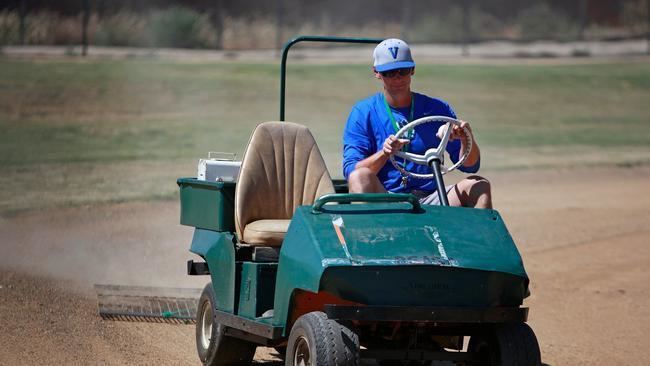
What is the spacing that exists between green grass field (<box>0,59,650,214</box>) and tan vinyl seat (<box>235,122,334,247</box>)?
6.74m

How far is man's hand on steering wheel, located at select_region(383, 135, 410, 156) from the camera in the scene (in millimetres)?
5832

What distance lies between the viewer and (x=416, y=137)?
6.21 m

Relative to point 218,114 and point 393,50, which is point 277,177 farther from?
point 218,114

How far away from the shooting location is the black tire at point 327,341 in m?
4.97

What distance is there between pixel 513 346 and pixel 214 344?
190 cm

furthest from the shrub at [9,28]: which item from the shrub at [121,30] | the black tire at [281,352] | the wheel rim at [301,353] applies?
the wheel rim at [301,353]

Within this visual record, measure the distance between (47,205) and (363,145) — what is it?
24.7 feet

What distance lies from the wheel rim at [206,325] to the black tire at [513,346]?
1904 mm

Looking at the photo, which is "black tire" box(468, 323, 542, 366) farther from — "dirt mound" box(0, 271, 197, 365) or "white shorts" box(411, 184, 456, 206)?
"dirt mound" box(0, 271, 197, 365)

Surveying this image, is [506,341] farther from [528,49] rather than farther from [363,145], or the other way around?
[528,49]

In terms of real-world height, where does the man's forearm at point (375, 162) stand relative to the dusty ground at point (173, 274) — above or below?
above

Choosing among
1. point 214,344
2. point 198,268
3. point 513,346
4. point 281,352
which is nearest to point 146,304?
point 281,352

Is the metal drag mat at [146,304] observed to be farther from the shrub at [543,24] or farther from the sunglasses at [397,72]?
the shrub at [543,24]

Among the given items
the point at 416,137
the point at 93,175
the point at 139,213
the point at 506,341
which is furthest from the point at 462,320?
the point at 93,175
